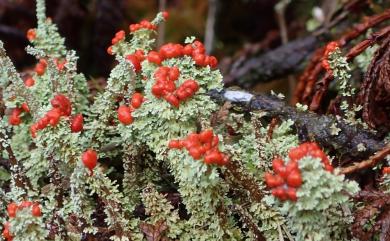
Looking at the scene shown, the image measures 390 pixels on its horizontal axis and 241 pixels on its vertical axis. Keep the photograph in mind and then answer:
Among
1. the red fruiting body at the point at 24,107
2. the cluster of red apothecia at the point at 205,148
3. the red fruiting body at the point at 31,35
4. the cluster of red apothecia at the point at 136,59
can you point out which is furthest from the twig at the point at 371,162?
the red fruiting body at the point at 31,35

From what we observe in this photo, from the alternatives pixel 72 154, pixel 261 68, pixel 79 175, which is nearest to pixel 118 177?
pixel 72 154

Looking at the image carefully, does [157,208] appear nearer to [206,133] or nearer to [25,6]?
[206,133]

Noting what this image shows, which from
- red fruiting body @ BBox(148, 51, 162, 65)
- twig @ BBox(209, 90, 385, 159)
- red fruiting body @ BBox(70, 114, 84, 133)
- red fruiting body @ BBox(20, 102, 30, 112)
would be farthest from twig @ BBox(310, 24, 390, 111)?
red fruiting body @ BBox(20, 102, 30, 112)

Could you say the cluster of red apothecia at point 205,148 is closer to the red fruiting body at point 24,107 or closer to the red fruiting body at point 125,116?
the red fruiting body at point 125,116

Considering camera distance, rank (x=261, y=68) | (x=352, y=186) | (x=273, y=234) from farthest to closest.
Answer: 1. (x=261, y=68)
2. (x=273, y=234)
3. (x=352, y=186)

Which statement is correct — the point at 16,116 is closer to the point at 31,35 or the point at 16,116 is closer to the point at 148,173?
the point at 31,35

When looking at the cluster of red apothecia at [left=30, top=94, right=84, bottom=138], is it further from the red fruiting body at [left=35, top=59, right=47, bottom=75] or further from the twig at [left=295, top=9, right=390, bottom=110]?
the twig at [left=295, top=9, right=390, bottom=110]

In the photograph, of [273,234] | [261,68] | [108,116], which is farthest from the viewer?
[261,68]

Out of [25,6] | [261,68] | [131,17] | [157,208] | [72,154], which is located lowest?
[157,208]
